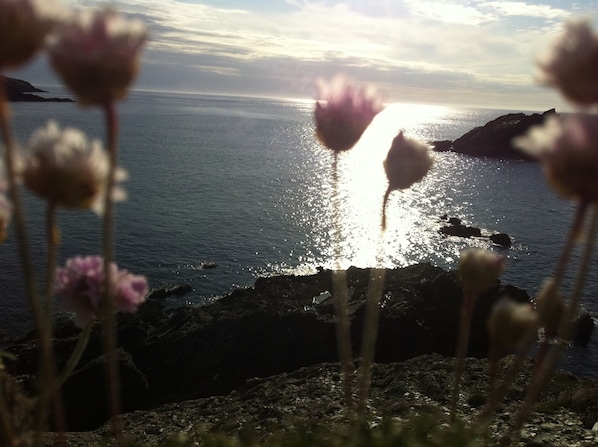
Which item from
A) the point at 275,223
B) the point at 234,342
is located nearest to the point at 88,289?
the point at 234,342

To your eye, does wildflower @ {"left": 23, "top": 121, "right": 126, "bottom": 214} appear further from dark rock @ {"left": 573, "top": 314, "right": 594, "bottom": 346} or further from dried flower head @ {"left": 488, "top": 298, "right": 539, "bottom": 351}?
dark rock @ {"left": 573, "top": 314, "right": 594, "bottom": 346}

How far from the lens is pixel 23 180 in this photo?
5.31ft

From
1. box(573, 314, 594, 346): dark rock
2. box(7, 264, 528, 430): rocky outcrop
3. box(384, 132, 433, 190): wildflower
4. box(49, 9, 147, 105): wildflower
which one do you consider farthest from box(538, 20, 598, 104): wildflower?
box(573, 314, 594, 346): dark rock

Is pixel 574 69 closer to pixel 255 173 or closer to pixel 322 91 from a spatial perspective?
pixel 322 91

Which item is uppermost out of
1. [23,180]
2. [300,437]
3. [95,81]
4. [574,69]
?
[574,69]

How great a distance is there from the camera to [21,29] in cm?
141

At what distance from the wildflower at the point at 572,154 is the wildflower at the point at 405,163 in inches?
31.7

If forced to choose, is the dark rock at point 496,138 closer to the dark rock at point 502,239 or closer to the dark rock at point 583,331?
the dark rock at point 502,239

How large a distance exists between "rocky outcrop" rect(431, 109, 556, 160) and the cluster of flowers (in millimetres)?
116314

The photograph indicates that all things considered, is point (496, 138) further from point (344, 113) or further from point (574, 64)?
point (574, 64)

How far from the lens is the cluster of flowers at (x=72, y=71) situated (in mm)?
1406

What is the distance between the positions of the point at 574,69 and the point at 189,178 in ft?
224

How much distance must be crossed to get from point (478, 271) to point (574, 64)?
2.95 feet

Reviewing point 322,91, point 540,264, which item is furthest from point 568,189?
point 540,264
